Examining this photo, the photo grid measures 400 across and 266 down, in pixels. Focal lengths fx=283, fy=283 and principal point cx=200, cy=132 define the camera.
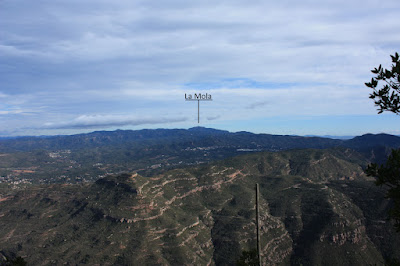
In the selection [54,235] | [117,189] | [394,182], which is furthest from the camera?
[117,189]

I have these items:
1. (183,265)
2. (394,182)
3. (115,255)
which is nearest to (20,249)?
(115,255)

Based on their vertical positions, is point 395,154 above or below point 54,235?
above

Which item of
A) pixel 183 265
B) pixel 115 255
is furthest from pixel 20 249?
pixel 183 265

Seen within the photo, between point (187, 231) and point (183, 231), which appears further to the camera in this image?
point (187, 231)

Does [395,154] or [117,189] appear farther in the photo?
[117,189]

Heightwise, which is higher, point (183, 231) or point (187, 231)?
point (183, 231)

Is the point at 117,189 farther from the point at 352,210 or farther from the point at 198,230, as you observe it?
the point at 352,210

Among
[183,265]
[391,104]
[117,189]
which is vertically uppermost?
[391,104]

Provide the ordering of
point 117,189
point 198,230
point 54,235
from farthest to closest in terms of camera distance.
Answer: point 117,189 → point 198,230 → point 54,235

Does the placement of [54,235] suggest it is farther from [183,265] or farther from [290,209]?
[290,209]
